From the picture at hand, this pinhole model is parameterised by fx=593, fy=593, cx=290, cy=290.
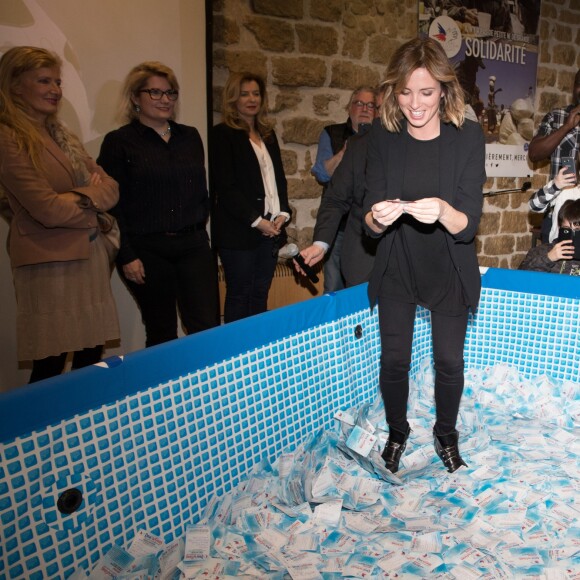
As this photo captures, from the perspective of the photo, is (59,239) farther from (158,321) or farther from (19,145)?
(158,321)

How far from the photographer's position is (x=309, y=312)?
2104 millimetres

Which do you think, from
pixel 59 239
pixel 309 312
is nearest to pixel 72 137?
pixel 59 239

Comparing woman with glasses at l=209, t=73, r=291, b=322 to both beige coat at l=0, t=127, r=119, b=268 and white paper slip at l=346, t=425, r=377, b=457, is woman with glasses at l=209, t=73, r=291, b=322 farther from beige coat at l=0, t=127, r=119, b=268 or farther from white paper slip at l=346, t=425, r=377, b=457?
white paper slip at l=346, t=425, r=377, b=457

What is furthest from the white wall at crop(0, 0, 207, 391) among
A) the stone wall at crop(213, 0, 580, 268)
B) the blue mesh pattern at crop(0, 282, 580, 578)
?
the blue mesh pattern at crop(0, 282, 580, 578)

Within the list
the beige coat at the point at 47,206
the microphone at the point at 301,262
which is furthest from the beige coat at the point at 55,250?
the microphone at the point at 301,262

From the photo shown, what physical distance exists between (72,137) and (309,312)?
4.02ft

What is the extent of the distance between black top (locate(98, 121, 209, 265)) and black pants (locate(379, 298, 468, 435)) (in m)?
1.15

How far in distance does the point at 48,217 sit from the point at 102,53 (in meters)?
1.10

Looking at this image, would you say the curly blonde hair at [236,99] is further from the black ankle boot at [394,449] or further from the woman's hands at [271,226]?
the black ankle boot at [394,449]

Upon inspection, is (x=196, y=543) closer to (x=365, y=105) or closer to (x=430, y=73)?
(x=430, y=73)

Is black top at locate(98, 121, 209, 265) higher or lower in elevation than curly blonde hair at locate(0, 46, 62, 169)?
lower

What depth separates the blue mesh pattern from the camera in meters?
1.32

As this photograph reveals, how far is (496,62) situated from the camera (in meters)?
4.82

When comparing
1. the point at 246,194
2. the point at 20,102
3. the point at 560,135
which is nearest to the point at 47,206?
Result: the point at 20,102
